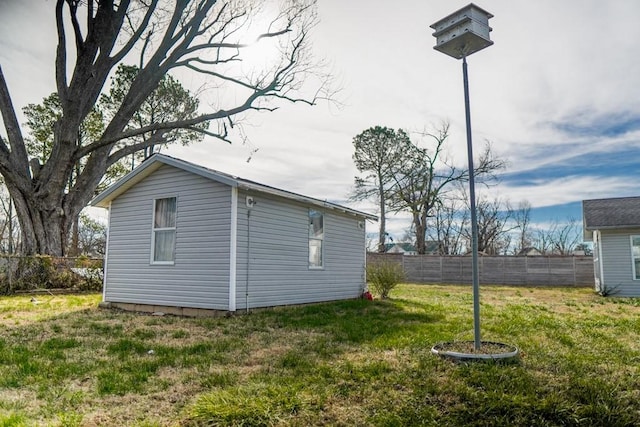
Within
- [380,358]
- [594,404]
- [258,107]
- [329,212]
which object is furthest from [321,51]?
[594,404]

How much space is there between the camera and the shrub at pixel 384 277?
37.3 feet

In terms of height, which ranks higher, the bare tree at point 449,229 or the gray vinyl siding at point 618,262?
the bare tree at point 449,229

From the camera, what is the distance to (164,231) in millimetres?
8688

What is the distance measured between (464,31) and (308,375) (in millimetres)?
3620

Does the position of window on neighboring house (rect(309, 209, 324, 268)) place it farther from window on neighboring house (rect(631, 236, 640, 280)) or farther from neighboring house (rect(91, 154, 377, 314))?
window on neighboring house (rect(631, 236, 640, 280))

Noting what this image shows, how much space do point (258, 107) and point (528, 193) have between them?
776 inches

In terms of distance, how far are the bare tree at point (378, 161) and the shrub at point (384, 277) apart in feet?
42.6

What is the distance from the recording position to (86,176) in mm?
15188

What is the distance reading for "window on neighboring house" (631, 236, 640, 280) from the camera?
13.7m

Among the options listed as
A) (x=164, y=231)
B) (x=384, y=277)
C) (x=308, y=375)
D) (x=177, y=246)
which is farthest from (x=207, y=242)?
(x=384, y=277)

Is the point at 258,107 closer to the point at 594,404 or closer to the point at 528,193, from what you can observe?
the point at 594,404

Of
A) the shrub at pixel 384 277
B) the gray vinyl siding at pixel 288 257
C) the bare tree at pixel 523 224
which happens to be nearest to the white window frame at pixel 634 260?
the shrub at pixel 384 277

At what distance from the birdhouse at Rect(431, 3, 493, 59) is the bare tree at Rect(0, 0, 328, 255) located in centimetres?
931

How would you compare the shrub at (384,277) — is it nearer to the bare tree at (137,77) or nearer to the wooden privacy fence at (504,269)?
the bare tree at (137,77)
